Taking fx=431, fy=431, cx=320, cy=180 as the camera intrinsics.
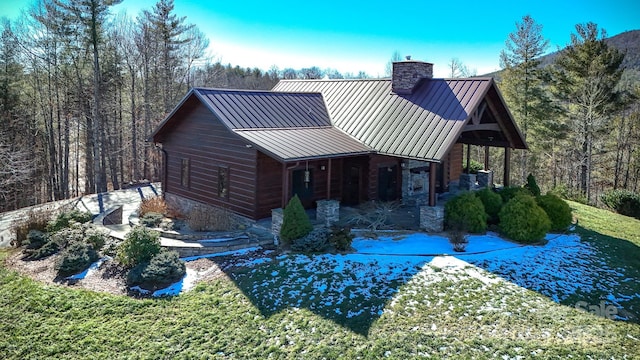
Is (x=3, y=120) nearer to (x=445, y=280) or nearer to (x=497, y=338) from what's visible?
(x=445, y=280)

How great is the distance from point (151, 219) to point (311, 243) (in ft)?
19.5

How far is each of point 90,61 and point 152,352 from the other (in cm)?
2117

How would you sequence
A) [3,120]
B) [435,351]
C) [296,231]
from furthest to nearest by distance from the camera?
[3,120] → [296,231] → [435,351]

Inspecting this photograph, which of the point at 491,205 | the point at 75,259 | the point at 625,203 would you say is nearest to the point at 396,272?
the point at 491,205

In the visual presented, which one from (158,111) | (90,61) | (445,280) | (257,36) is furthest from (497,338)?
(257,36)

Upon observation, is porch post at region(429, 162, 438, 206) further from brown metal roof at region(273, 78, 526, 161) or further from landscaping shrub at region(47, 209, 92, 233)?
landscaping shrub at region(47, 209, 92, 233)

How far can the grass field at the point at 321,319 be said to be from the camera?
739cm

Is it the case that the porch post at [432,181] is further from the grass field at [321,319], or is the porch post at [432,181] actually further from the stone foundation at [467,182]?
the stone foundation at [467,182]

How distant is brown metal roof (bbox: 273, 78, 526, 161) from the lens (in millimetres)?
13352

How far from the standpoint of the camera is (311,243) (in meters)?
11.2

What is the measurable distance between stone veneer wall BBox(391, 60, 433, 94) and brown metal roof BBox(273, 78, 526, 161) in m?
0.25

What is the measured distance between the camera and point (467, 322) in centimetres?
805

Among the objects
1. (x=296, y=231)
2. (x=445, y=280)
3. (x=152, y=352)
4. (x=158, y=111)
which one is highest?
(x=158, y=111)

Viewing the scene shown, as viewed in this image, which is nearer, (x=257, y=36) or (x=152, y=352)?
(x=152, y=352)
